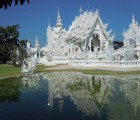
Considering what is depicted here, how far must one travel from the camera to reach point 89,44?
1571 inches

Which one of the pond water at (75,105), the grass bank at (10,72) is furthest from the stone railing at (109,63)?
the pond water at (75,105)

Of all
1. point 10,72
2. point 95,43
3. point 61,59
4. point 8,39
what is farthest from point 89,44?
point 8,39

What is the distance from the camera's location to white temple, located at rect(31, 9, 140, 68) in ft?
102

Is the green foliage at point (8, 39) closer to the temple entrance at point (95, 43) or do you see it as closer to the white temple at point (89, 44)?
the white temple at point (89, 44)

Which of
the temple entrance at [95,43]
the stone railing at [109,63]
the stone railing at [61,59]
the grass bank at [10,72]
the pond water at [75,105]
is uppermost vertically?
the temple entrance at [95,43]

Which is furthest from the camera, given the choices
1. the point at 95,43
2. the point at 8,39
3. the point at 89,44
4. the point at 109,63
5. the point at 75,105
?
the point at 8,39

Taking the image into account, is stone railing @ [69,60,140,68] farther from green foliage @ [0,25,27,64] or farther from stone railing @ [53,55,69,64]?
green foliage @ [0,25,27,64]

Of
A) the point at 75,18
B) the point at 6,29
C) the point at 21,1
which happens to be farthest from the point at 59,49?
the point at 21,1

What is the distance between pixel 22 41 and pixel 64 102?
2221 inches

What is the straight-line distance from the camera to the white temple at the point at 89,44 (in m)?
31.2

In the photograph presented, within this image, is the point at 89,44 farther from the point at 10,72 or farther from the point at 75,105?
the point at 75,105

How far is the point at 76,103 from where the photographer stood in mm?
9484

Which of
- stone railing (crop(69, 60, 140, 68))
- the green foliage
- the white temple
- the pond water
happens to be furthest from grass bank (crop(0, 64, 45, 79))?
the green foliage

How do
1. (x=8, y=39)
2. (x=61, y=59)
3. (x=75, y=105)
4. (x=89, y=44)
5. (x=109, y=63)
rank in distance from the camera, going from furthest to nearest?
(x=8, y=39), (x=61, y=59), (x=89, y=44), (x=109, y=63), (x=75, y=105)
